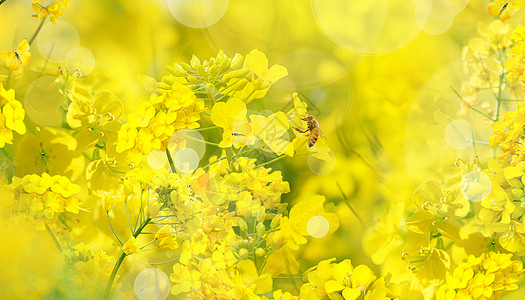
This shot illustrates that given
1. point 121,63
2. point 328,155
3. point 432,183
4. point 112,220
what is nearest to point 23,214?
point 112,220

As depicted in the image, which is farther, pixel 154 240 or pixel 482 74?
pixel 482 74

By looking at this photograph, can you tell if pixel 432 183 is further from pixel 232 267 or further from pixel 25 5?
pixel 25 5

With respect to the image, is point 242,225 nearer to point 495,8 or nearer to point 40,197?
point 40,197

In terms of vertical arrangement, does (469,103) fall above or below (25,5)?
below

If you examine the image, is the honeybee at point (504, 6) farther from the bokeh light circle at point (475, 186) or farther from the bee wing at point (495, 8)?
the bokeh light circle at point (475, 186)

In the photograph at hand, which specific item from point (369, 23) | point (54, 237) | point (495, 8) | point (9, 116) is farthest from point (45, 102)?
point (495, 8)
